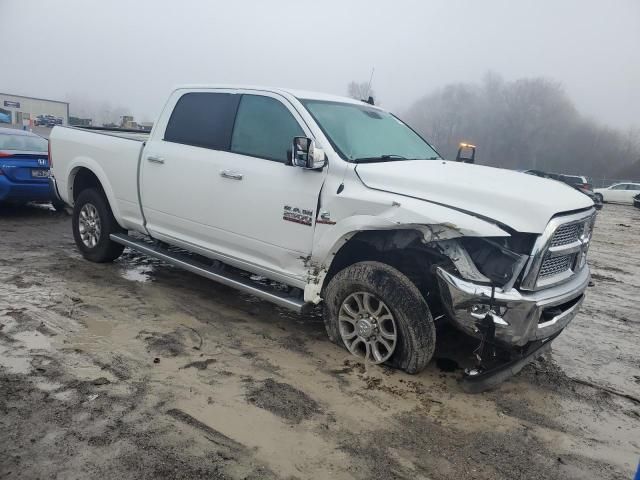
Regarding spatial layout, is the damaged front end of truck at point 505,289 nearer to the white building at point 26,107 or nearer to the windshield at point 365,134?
the windshield at point 365,134

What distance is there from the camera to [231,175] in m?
4.44

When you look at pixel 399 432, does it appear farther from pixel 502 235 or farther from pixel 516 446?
pixel 502 235

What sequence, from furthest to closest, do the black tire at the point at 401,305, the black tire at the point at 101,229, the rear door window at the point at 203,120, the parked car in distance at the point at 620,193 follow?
the parked car in distance at the point at 620,193 → the black tire at the point at 101,229 → the rear door window at the point at 203,120 → the black tire at the point at 401,305

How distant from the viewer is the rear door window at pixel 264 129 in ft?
14.1

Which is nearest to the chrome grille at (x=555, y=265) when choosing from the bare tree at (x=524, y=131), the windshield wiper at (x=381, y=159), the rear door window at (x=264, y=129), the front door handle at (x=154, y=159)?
the windshield wiper at (x=381, y=159)

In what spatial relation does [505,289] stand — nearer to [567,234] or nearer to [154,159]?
[567,234]

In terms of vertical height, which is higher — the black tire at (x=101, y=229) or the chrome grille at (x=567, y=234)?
the chrome grille at (x=567, y=234)

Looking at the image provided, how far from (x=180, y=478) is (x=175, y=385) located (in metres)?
0.95

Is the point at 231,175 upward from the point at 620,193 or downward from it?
upward

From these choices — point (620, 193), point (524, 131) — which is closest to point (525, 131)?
point (524, 131)

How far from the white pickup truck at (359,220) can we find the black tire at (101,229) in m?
0.54

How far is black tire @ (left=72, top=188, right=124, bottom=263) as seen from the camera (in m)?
5.92

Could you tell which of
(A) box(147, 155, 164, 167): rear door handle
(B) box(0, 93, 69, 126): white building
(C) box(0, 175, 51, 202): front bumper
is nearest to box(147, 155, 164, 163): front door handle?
(A) box(147, 155, 164, 167): rear door handle

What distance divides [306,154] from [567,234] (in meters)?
1.94
